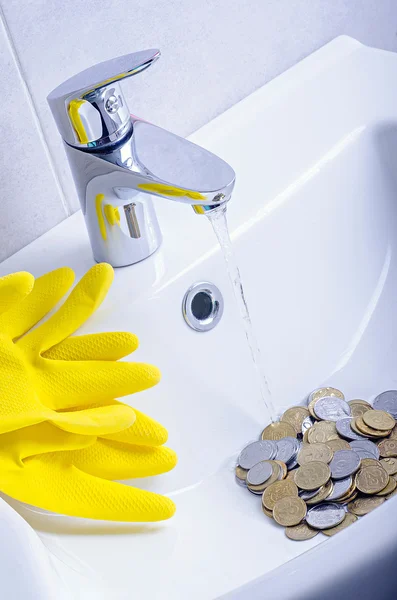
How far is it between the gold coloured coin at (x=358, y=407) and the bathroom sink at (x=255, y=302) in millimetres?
21

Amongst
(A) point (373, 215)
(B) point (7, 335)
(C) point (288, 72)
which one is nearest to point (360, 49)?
(C) point (288, 72)

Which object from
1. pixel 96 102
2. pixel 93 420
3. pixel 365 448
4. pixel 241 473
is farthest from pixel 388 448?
pixel 96 102

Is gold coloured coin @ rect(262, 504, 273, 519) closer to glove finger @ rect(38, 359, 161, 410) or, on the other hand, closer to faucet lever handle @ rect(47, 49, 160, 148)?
glove finger @ rect(38, 359, 161, 410)

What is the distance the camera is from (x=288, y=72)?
0.82 metres

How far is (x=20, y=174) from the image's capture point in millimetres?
656

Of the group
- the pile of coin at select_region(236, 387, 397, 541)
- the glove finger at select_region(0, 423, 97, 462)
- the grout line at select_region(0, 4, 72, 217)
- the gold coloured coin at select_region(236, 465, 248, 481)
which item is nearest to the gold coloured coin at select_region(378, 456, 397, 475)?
the pile of coin at select_region(236, 387, 397, 541)

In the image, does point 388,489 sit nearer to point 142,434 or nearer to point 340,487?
point 340,487

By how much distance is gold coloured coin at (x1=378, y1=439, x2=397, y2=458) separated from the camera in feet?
1.96

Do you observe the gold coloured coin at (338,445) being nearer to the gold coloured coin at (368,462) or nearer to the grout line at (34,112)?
the gold coloured coin at (368,462)

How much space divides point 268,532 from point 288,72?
0.49m

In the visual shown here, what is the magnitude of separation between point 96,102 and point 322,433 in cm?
32

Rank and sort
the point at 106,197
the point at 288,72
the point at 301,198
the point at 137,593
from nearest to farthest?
the point at 137,593, the point at 106,197, the point at 301,198, the point at 288,72

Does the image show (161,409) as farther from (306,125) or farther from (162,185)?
(306,125)

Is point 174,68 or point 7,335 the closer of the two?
point 7,335
